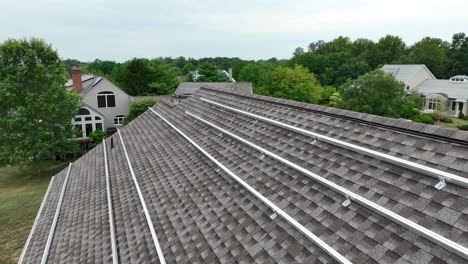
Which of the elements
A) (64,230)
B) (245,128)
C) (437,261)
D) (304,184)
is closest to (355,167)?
(304,184)

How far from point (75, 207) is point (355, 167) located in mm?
7692

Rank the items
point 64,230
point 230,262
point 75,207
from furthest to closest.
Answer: point 75,207 → point 64,230 → point 230,262

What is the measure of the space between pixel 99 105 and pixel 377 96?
96.1 ft

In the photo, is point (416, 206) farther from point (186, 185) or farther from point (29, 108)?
point (29, 108)

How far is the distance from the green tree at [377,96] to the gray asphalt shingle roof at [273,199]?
71.0 ft

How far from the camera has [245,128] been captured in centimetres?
800

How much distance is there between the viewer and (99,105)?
36094mm

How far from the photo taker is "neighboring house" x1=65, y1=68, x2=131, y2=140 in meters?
34.0

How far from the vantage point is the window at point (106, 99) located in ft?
118

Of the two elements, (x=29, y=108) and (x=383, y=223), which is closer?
(x=383, y=223)

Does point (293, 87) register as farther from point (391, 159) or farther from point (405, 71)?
point (391, 159)

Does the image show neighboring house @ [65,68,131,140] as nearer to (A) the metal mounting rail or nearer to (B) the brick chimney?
(B) the brick chimney

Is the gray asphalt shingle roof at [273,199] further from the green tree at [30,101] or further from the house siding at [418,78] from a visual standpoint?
→ the house siding at [418,78]

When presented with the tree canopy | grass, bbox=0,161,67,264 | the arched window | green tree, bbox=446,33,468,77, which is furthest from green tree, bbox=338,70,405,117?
green tree, bbox=446,33,468,77
